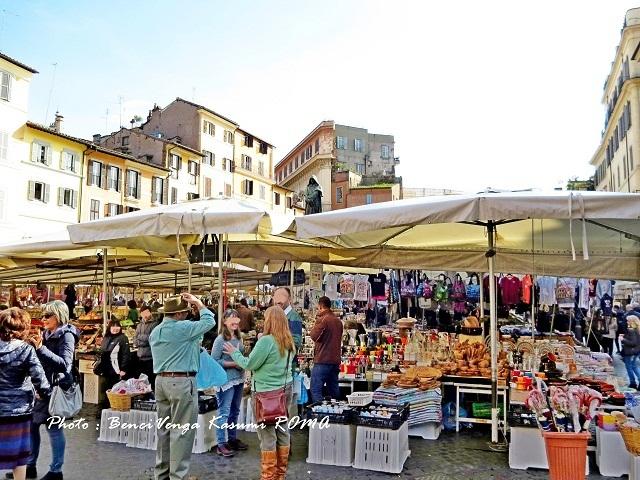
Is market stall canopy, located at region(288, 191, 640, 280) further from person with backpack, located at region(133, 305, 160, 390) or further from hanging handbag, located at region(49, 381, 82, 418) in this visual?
hanging handbag, located at region(49, 381, 82, 418)

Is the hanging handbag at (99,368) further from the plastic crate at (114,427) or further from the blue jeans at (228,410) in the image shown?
the blue jeans at (228,410)

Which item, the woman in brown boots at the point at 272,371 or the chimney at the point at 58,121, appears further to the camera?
the chimney at the point at 58,121

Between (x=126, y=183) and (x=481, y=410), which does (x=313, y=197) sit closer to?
(x=481, y=410)

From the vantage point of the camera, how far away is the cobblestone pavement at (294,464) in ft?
18.4

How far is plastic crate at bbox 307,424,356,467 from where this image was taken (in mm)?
5996

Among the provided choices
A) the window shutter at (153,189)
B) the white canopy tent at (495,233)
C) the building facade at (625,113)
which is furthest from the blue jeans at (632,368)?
the window shutter at (153,189)

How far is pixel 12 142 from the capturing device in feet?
98.1

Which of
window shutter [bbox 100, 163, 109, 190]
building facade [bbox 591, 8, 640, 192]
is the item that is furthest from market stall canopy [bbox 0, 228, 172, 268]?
building facade [bbox 591, 8, 640, 192]

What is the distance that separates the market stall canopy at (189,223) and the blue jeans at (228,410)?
1.87 metres

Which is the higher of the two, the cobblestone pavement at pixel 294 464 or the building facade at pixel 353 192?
the building facade at pixel 353 192

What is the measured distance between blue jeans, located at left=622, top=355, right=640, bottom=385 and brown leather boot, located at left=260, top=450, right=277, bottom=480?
1012 cm

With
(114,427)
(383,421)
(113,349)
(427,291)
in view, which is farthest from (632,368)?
(114,427)

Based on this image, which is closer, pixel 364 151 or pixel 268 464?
pixel 268 464

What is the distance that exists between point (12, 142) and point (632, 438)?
3233 cm
